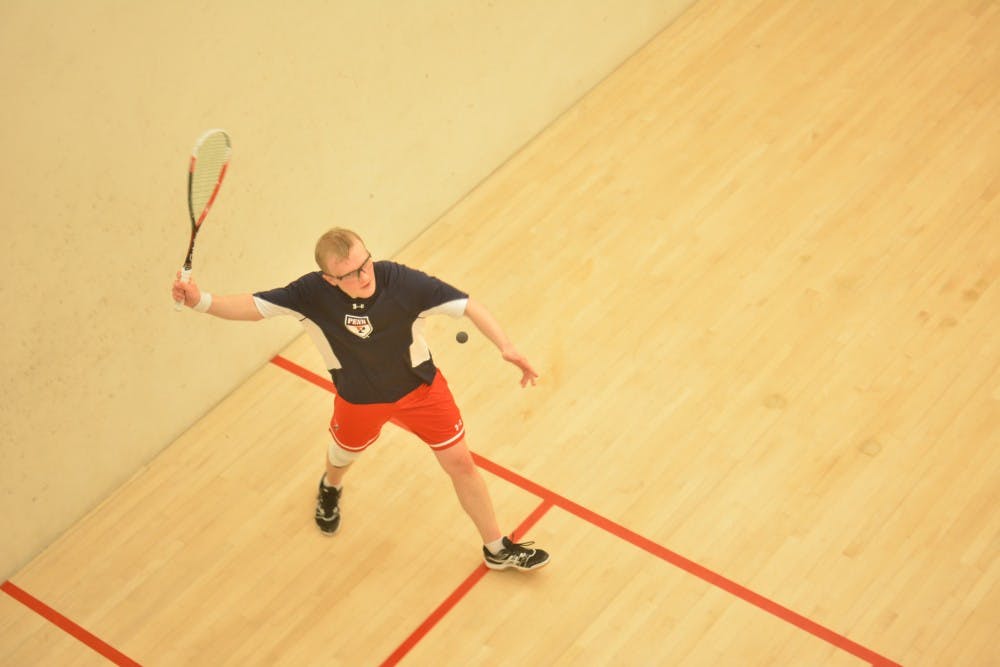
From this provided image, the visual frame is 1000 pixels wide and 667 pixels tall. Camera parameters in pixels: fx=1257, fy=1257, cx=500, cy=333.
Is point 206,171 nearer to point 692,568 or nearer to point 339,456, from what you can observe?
point 339,456

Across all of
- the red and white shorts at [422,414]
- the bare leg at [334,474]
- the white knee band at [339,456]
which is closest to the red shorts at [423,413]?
the red and white shorts at [422,414]

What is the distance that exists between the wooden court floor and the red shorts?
0.48 m

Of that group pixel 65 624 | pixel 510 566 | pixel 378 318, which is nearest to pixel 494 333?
pixel 378 318

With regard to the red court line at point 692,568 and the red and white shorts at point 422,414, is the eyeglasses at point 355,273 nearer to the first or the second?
the red and white shorts at point 422,414

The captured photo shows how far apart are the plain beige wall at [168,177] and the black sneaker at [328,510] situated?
70 centimetres

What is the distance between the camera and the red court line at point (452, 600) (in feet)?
11.0

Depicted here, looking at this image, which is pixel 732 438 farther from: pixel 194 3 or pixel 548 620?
pixel 194 3

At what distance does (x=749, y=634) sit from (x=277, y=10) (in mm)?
2304

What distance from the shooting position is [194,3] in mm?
3627

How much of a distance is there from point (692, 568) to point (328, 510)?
3.50 feet

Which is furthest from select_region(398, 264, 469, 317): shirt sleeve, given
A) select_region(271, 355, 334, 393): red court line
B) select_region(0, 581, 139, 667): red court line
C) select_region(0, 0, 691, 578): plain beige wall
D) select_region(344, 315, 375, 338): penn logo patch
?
select_region(0, 581, 139, 667): red court line

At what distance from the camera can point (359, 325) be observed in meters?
3.06

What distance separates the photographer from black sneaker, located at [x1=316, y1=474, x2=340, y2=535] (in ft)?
12.1

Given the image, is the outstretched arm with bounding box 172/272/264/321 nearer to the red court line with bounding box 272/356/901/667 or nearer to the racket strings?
the racket strings
